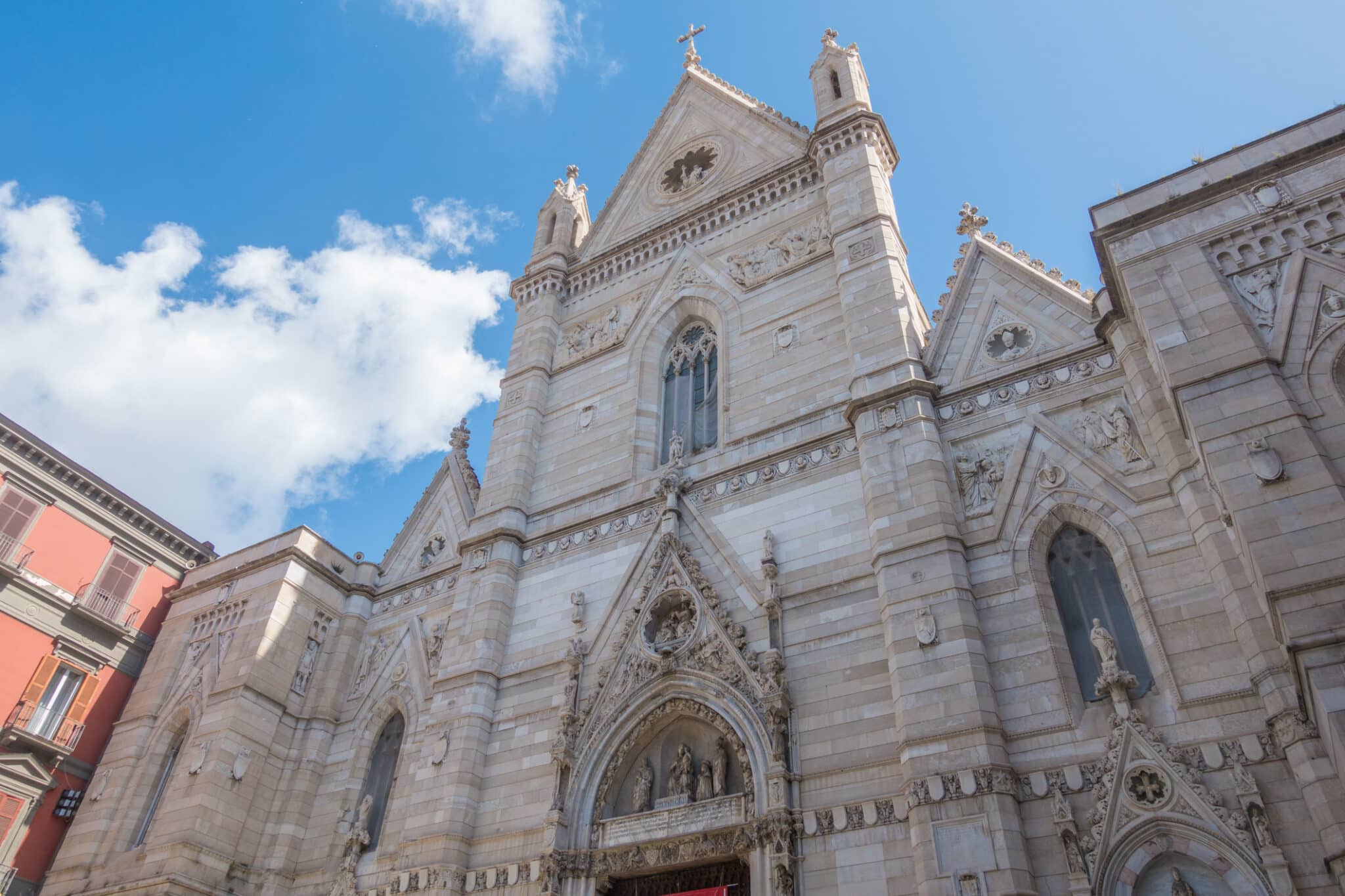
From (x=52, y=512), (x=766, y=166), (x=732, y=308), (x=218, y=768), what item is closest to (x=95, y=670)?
(x=52, y=512)

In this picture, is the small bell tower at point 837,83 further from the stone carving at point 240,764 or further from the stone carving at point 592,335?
the stone carving at point 240,764

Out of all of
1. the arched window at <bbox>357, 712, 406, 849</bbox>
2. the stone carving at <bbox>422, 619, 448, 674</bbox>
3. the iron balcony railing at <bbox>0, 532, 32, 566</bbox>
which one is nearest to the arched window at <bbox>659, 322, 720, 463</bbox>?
the stone carving at <bbox>422, 619, 448, 674</bbox>

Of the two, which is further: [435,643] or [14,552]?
[14,552]

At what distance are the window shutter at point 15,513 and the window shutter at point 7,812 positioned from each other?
5511 millimetres

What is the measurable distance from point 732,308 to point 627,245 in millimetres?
4604

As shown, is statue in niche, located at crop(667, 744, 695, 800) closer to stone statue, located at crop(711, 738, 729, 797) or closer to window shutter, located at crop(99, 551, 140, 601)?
stone statue, located at crop(711, 738, 729, 797)

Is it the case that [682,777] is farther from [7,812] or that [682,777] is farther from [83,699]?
[83,699]

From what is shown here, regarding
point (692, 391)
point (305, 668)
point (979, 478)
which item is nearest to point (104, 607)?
point (305, 668)

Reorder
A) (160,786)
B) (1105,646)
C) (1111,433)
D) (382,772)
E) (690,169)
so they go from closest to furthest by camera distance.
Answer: (1105,646) < (1111,433) < (382,772) < (160,786) < (690,169)

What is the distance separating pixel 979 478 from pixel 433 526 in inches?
522

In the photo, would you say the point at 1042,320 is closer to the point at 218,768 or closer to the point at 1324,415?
the point at 1324,415

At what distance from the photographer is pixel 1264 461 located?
1059cm

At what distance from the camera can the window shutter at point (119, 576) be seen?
22.0 m

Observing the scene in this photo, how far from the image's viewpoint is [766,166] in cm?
2289
